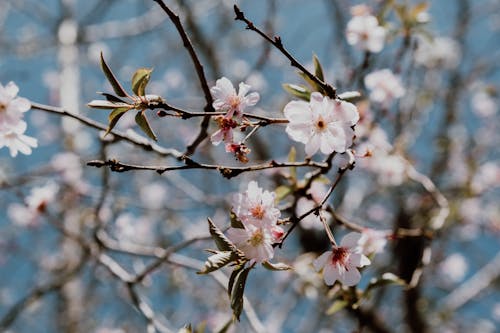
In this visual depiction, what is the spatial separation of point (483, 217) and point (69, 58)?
3.66 metres

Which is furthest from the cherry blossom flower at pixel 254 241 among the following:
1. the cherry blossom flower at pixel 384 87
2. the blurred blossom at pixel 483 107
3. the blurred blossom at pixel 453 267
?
the blurred blossom at pixel 483 107

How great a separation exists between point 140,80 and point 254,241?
15.7 inches

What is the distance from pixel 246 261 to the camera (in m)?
0.95

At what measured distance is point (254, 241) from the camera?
0.95m

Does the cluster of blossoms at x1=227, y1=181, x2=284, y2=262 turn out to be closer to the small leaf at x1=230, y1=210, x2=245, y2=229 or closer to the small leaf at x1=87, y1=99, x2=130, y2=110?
the small leaf at x1=230, y1=210, x2=245, y2=229

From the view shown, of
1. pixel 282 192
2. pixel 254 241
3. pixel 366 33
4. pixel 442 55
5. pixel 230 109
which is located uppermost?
pixel 442 55

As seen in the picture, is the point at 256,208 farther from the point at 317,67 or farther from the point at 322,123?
the point at 317,67

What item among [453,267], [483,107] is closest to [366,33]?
[453,267]

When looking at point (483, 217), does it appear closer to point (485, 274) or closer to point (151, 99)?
point (485, 274)

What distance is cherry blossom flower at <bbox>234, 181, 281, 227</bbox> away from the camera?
3.17 ft

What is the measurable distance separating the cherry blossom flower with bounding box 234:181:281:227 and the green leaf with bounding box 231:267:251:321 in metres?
0.10

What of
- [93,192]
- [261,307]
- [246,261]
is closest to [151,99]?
[246,261]

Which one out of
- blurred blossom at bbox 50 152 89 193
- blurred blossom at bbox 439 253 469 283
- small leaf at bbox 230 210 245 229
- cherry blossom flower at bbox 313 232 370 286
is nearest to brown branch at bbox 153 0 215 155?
small leaf at bbox 230 210 245 229

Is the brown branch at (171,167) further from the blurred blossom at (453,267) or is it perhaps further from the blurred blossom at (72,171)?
the blurred blossom at (453,267)
